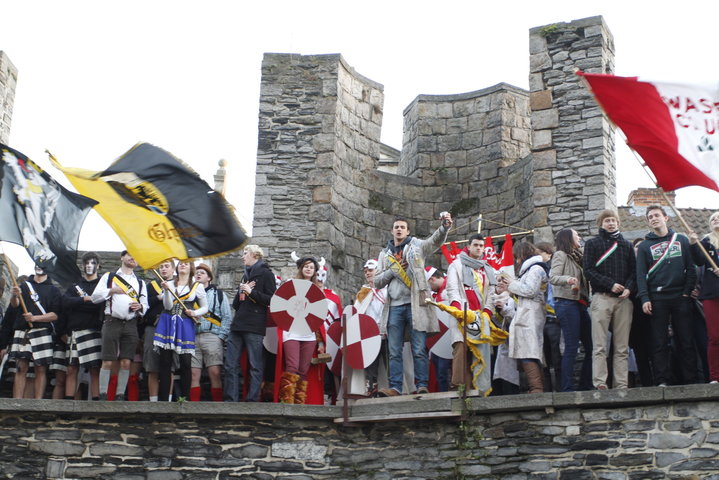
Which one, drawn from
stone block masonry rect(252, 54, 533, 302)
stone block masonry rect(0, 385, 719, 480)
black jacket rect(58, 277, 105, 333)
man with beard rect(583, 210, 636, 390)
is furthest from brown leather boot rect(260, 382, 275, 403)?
stone block masonry rect(252, 54, 533, 302)

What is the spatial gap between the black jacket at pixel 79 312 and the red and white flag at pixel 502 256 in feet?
13.5

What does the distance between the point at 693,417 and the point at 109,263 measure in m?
8.89

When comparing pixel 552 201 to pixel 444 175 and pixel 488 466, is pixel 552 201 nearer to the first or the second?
pixel 444 175

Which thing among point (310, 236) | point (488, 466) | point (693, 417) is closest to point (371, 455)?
point (488, 466)

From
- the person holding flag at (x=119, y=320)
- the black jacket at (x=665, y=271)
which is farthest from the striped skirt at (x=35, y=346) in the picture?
the black jacket at (x=665, y=271)

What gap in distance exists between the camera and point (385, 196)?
683 inches

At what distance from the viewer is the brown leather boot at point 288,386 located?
10.8 meters

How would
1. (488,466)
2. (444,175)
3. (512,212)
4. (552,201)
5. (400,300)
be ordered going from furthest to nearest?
(444,175) < (512,212) < (552,201) < (400,300) < (488,466)

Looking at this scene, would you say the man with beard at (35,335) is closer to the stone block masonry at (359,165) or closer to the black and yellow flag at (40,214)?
the black and yellow flag at (40,214)

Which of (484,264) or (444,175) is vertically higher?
(444,175)

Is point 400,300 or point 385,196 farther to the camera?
point 385,196

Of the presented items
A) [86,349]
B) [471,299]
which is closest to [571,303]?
[471,299]

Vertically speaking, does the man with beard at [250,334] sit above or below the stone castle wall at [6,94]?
below

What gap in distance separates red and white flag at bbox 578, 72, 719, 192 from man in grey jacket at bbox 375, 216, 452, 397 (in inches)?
72.0
